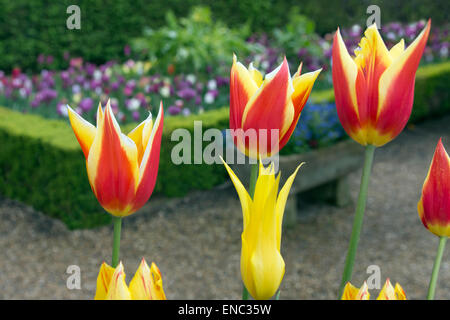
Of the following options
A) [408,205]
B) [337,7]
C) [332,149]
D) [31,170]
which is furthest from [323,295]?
[337,7]

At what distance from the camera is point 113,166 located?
0.69m

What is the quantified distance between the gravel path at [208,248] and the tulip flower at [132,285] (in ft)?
10.6

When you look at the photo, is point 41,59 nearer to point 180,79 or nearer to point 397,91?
point 180,79

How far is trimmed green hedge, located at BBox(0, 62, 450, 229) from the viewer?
4.36m

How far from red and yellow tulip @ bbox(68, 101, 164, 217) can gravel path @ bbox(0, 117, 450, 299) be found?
3.18 metres

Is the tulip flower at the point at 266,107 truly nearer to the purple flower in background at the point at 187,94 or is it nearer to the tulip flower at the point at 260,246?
the tulip flower at the point at 260,246

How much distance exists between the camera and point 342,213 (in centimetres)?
515

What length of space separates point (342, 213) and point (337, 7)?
7285 millimetres

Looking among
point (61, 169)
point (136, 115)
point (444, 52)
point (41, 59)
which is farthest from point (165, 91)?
point (444, 52)

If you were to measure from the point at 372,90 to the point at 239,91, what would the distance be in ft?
0.55

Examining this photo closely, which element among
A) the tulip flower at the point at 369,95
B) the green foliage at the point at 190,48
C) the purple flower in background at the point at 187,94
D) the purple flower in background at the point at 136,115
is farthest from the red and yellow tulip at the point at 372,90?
the green foliage at the point at 190,48

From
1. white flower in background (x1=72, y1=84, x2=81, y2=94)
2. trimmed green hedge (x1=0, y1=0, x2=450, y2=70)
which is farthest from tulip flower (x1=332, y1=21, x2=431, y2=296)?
trimmed green hedge (x1=0, y1=0, x2=450, y2=70)

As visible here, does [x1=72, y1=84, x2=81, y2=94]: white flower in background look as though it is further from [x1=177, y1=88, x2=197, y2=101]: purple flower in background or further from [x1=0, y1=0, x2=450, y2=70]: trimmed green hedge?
[x1=0, y1=0, x2=450, y2=70]: trimmed green hedge
